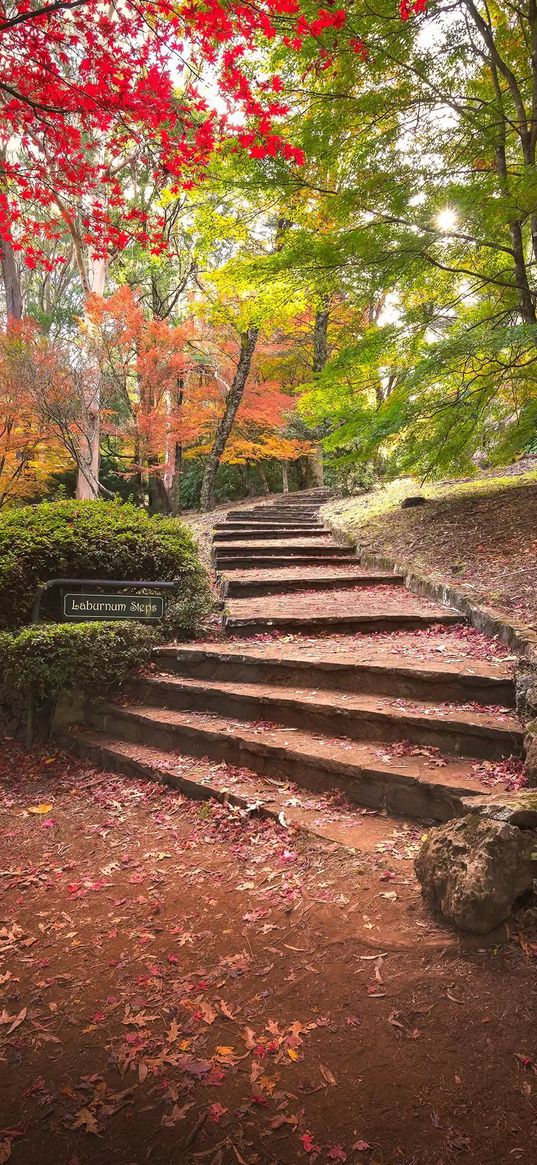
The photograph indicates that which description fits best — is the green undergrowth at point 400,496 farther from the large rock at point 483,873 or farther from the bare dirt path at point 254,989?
the large rock at point 483,873

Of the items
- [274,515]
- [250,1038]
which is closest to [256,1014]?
[250,1038]

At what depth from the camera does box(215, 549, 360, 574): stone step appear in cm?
738

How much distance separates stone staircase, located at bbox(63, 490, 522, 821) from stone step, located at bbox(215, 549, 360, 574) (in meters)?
1.32

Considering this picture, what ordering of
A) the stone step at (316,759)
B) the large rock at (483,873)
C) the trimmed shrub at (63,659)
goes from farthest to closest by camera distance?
the trimmed shrub at (63,659), the stone step at (316,759), the large rock at (483,873)

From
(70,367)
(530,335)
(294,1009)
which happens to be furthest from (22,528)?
(70,367)

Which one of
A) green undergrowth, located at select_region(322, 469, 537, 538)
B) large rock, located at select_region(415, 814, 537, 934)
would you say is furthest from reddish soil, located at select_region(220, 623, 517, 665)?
green undergrowth, located at select_region(322, 469, 537, 538)

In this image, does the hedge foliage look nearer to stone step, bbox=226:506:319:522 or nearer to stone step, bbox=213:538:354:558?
stone step, bbox=213:538:354:558

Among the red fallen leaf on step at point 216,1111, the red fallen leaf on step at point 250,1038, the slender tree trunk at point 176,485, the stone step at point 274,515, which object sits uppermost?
the slender tree trunk at point 176,485

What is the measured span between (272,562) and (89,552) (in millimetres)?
2884

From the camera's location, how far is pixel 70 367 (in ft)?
35.0

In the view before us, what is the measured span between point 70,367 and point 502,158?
7876 mm

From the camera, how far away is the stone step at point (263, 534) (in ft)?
28.2

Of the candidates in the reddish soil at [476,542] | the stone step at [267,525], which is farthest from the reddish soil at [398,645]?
the stone step at [267,525]

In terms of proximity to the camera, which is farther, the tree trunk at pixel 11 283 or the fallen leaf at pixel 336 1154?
the tree trunk at pixel 11 283
